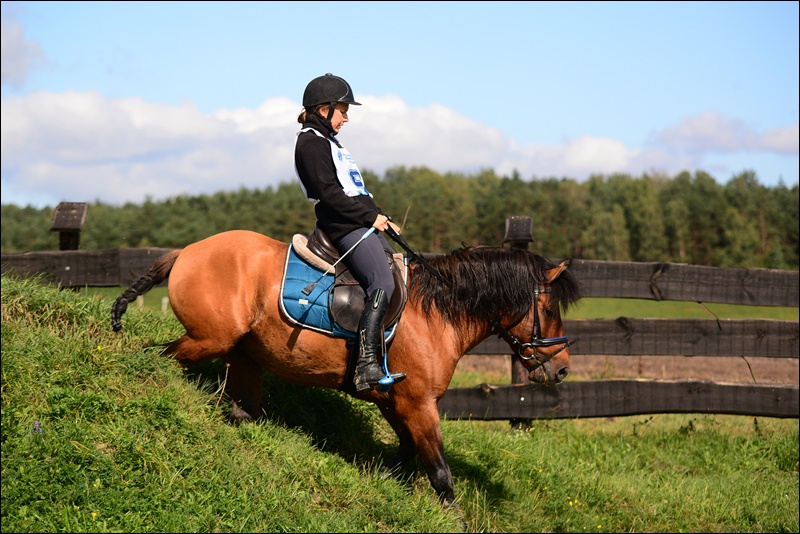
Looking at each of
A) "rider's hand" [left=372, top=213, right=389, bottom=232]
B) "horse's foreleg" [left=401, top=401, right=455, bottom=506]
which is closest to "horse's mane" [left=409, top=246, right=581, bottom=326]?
"rider's hand" [left=372, top=213, right=389, bottom=232]

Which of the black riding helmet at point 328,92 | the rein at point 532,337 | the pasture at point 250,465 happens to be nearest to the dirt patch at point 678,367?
the pasture at point 250,465

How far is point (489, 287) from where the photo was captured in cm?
575

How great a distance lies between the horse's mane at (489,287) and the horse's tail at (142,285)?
6.58ft

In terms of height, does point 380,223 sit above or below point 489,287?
above

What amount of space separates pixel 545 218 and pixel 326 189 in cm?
6430

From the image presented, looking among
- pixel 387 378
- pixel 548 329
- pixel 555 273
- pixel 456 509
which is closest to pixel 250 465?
pixel 387 378

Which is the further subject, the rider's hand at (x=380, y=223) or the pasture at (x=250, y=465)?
the rider's hand at (x=380, y=223)

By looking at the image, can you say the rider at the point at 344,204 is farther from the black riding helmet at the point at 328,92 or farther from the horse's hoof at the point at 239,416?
the horse's hoof at the point at 239,416

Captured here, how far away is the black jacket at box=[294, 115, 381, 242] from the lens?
5234mm

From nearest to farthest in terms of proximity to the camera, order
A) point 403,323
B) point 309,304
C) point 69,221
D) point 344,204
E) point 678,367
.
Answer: point 344,204
point 309,304
point 403,323
point 69,221
point 678,367

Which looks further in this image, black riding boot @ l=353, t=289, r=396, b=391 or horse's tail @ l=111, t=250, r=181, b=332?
horse's tail @ l=111, t=250, r=181, b=332

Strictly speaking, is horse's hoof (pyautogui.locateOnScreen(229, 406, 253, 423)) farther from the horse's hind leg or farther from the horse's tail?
the horse's tail

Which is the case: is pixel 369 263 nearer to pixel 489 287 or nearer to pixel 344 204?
pixel 344 204

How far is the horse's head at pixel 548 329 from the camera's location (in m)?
5.74
